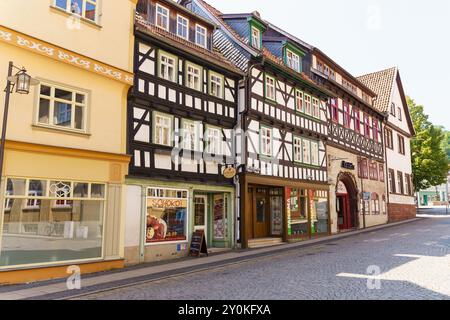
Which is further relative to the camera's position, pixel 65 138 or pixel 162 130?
pixel 162 130

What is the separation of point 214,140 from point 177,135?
93.6 inches

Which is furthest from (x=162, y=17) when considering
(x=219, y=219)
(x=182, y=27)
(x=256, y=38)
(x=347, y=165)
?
(x=347, y=165)

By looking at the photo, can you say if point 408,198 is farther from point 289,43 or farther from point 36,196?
point 36,196

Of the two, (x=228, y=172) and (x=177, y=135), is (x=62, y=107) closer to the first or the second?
(x=177, y=135)

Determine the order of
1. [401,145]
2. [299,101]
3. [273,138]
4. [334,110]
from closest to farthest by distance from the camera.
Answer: [273,138] < [299,101] < [334,110] < [401,145]

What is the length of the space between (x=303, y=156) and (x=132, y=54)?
12436 mm

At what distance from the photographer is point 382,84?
3750cm

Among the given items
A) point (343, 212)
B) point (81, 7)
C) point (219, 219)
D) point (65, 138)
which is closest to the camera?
point (65, 138)

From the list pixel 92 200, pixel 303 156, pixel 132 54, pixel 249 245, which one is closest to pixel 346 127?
pixel 303 156

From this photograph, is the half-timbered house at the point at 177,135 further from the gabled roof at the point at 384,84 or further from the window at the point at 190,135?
the gabled roof at the point at 384,84

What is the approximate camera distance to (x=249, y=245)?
60.7ft

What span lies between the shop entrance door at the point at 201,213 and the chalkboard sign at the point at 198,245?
1450 mm

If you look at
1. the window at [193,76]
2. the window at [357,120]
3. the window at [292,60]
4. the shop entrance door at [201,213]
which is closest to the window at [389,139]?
the window at [357,120]
